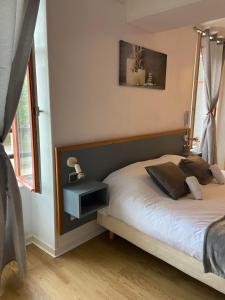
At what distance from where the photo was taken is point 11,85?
1.63 m

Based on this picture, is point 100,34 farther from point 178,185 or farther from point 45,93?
point 178,185

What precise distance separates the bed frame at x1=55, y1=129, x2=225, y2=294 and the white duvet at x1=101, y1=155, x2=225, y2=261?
0.30ft

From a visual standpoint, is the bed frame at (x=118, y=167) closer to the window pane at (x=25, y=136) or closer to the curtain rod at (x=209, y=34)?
the window pane at (x=25, y=136)

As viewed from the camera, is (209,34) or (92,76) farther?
(209,34)

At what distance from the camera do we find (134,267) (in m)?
2.02

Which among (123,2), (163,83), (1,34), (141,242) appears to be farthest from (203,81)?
(1,34)

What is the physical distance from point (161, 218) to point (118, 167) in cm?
82

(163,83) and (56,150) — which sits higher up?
(163,83)

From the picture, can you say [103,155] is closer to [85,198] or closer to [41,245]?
[85,198]

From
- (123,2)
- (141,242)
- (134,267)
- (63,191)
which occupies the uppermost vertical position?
(123,2)

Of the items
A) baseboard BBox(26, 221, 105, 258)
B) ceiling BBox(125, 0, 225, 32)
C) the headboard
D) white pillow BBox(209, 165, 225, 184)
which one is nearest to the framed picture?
ceiling BBox(125, 0, 225, 32)

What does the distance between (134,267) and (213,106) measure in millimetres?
3014

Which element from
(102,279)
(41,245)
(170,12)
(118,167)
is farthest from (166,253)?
(170,12)

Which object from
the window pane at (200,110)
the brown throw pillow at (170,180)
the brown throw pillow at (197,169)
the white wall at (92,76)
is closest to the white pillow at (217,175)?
the brown throw pillow at (197,169)
